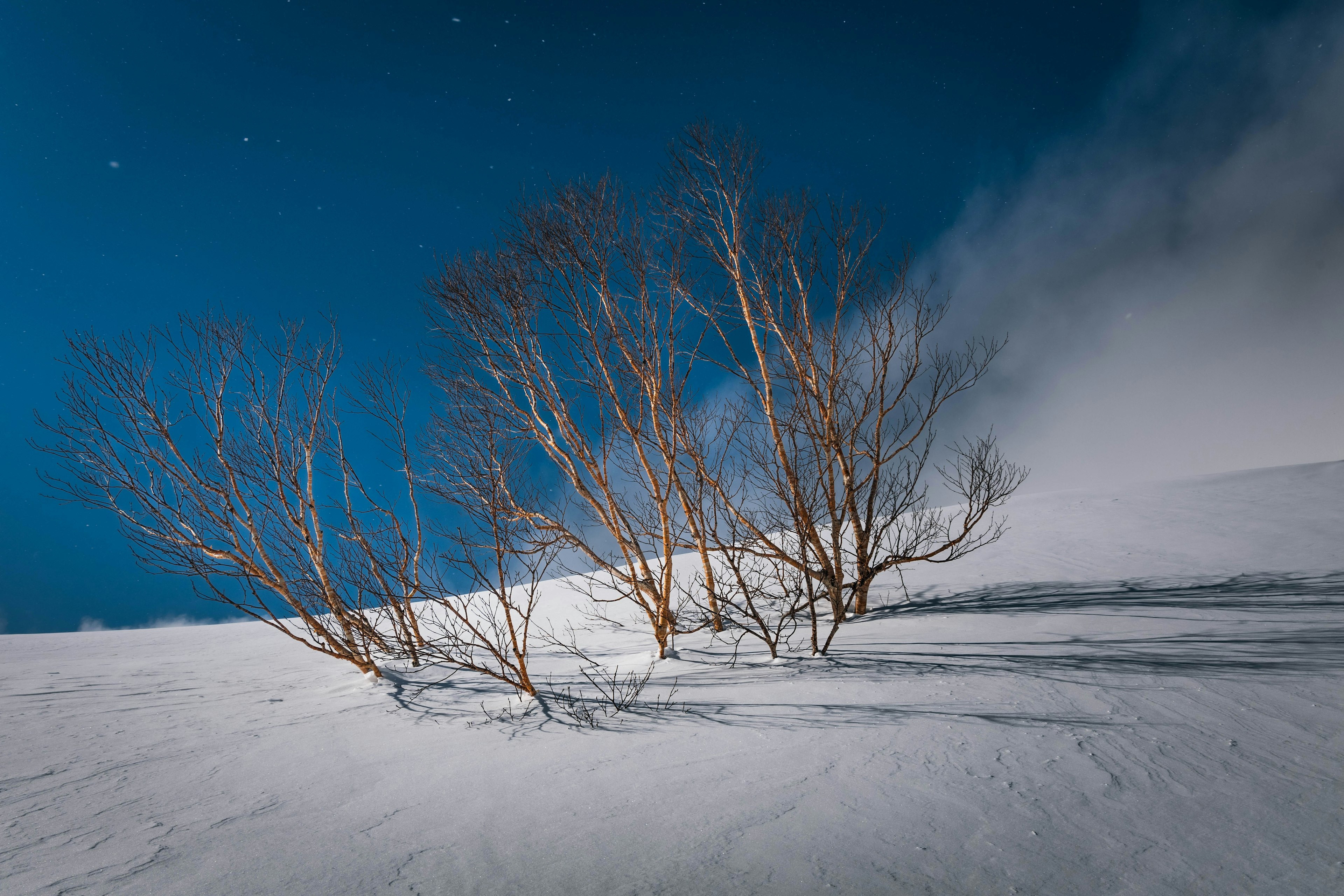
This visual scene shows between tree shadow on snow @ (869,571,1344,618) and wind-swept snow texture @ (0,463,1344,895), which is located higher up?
tree shadow on snow @ (869,571,1344,618)

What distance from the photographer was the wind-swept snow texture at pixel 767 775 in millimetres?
Result: 2043

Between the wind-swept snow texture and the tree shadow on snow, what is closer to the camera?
the wind-swept snow texture

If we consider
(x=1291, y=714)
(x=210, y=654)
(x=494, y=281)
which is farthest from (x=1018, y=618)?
(x=210, y=654)

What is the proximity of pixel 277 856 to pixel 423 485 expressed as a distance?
4113 mm

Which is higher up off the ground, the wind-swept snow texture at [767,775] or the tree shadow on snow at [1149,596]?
the tree shadow on snow at [1149,596]

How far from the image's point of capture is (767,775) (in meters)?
Answer: 2.78

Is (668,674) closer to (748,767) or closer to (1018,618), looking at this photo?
(748,767)

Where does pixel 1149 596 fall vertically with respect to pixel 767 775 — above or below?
above

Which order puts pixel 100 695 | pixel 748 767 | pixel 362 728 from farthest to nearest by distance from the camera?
pixel 100 695 → pixel 362 728 → pixel 748 767

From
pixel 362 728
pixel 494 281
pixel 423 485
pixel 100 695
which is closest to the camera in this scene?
pixel 362 728

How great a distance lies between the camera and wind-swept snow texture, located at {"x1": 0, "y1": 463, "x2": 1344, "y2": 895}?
2.04 meters

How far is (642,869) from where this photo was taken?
6.78 feet

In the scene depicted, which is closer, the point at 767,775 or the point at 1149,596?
the point at 767,775

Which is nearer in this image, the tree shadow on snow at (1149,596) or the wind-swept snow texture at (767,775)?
the wind-swept snow texture at (767,775)
